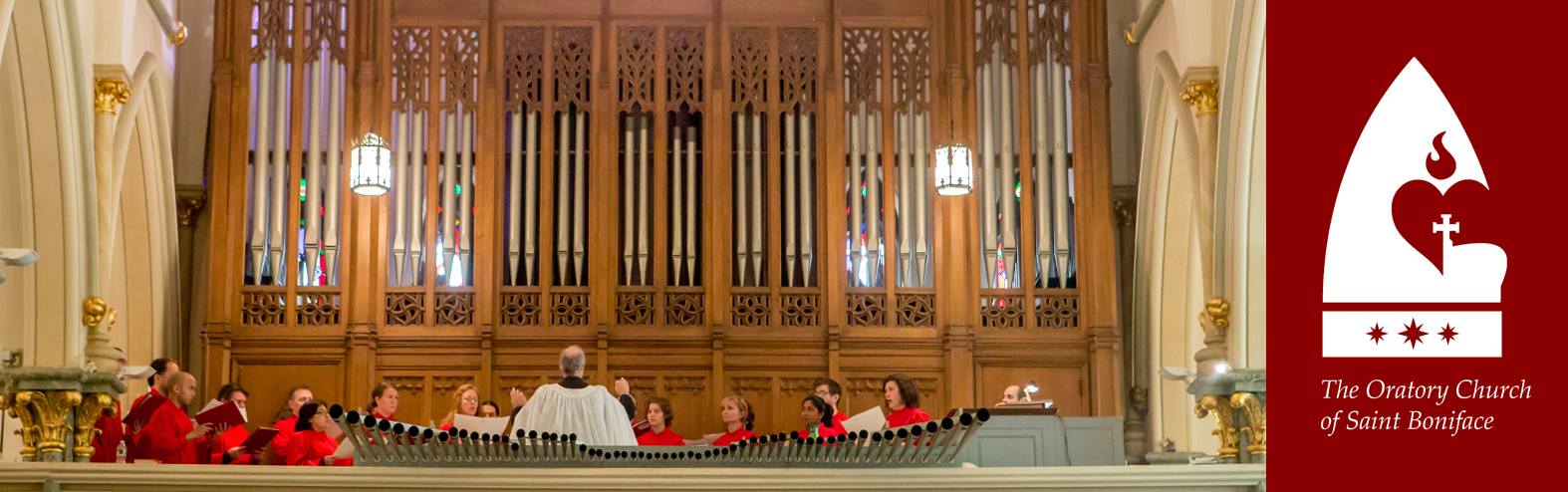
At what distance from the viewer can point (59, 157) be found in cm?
1313

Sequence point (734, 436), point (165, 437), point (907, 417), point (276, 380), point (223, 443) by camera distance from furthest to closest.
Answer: point (276, 380) < point (734, 436) < point (907, 417) < point (223, 443) < point (165, 437)

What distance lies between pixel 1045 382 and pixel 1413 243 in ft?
20.5

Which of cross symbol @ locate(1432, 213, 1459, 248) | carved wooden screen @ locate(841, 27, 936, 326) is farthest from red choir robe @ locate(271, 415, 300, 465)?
cross symbol @ locate(1432, 213, 1459, 248)

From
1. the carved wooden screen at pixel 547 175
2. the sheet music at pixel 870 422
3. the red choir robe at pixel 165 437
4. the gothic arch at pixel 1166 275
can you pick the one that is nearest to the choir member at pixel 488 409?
the carved wooden screen at pixel 547 175

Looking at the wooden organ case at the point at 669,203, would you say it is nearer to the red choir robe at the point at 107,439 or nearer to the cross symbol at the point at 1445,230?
the red choir robe at the point at 107,439

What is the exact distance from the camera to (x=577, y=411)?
11570 millimetres

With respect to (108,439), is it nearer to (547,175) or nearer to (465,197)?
(465,197)

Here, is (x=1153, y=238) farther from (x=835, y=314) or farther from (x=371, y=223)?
(x=371, y=223)

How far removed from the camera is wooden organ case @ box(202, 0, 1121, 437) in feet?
52.2

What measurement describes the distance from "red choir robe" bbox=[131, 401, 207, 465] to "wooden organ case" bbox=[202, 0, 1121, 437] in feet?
11.0

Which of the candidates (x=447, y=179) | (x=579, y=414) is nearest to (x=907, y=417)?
(x=579, y=414)

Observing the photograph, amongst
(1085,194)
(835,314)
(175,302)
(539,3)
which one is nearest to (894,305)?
(835,314)

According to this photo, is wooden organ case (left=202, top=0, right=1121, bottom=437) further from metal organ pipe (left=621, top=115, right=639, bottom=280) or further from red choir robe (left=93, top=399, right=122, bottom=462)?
red choir robe (left=93, top=399, right=122, bottom=462)

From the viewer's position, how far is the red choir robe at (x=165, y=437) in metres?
12.1
